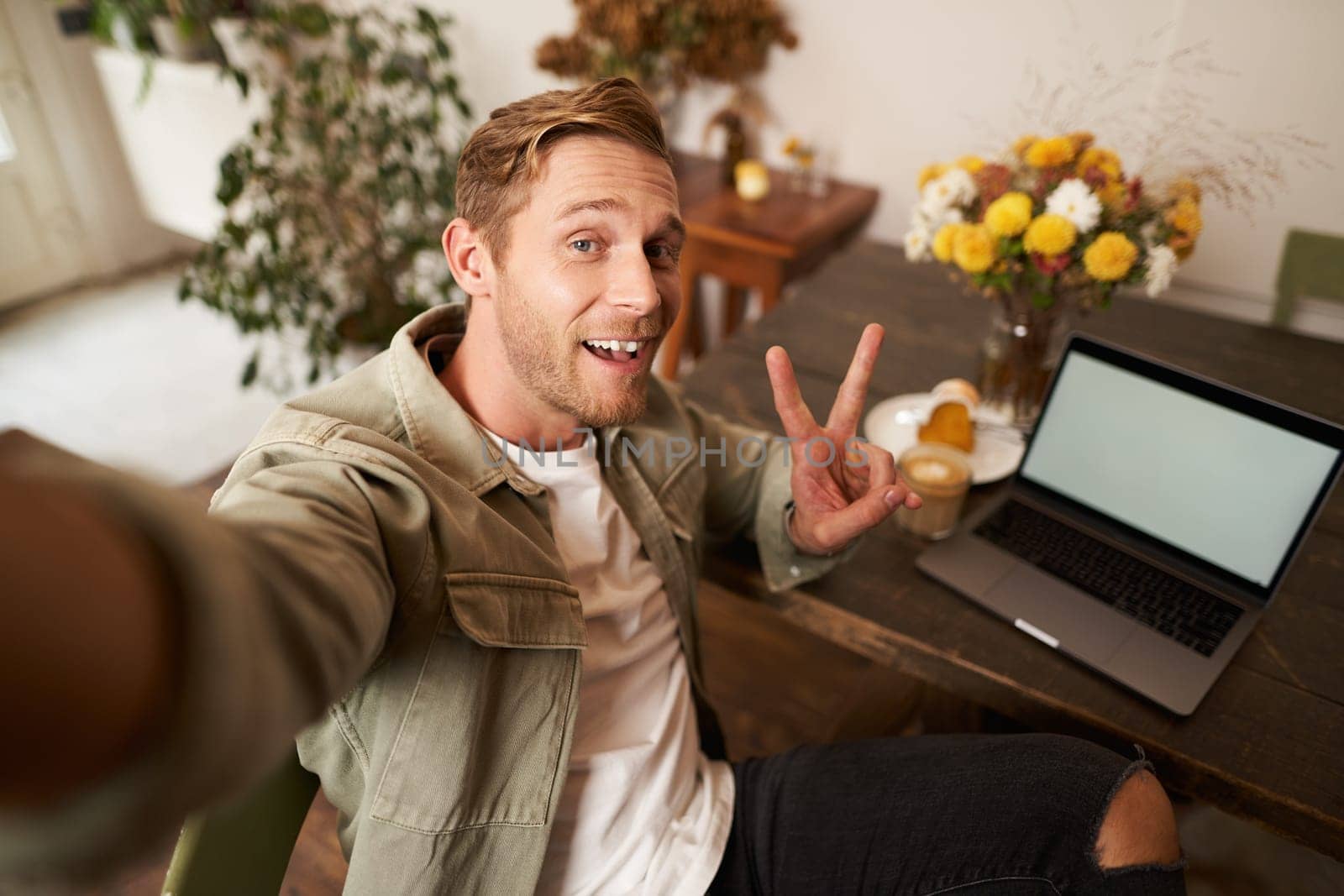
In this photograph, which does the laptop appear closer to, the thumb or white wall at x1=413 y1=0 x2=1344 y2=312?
the thumb

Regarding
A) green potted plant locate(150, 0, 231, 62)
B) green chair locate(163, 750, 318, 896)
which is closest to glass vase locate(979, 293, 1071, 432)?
green chair locate(163, 750, 318, 896)

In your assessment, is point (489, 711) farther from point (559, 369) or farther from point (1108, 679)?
point (1108, 679)

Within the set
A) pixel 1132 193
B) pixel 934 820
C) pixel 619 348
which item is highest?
pixel 1132 193

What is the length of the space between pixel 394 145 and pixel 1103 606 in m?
2.51

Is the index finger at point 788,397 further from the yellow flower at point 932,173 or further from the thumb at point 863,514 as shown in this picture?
the yellow flower at point 932,173

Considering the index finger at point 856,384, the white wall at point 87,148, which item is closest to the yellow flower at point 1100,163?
the index finger at point 856,384

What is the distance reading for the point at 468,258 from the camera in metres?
1.03

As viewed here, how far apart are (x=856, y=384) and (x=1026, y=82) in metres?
1.53

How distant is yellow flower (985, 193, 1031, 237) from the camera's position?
47.5 inches

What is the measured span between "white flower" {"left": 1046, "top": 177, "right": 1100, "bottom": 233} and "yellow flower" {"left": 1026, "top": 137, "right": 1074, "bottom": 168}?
0.07 m

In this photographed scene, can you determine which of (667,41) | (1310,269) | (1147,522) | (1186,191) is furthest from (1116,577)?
(667,41)

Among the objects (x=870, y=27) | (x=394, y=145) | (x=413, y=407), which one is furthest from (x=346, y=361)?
(x=413, y=407)

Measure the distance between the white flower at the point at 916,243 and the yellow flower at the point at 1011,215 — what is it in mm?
141

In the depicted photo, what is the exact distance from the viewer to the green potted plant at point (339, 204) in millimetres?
2301
